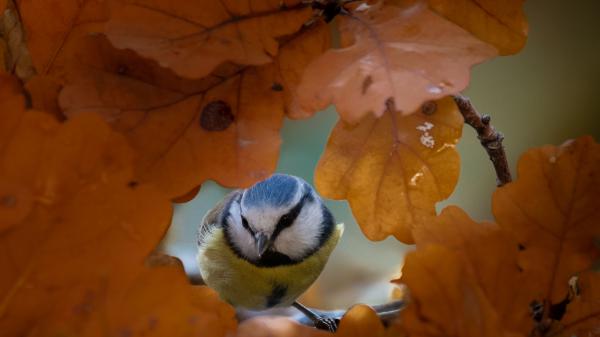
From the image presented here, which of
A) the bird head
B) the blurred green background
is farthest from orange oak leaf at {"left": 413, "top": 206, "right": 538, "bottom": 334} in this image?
the blurred green background

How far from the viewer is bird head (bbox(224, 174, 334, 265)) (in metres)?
0.95

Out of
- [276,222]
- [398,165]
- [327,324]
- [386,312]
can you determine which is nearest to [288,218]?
[276,222]

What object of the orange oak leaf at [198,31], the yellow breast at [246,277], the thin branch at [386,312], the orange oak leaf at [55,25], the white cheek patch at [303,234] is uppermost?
the orange oak leaf at [198,31]

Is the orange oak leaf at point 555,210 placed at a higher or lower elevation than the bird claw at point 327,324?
higher

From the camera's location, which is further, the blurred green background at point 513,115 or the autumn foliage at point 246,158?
the blurred green background at point 513,115

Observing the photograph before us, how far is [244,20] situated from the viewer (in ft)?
1.02

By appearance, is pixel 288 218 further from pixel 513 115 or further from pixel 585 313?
pixel 585 313

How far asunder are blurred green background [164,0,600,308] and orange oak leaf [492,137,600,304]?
0.81 m

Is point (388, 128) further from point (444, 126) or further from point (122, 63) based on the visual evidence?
point (122, 63)

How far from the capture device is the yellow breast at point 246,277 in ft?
3.19

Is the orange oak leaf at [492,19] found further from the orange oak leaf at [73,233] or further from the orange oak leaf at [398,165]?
the orange oak leaf at [73,233]

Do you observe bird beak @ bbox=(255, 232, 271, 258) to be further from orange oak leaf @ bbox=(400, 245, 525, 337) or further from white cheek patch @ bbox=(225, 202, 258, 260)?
orange oak leaf @ bbox=(400, 245, 525, 337)

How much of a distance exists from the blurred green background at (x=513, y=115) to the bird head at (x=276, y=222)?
15 centimetres

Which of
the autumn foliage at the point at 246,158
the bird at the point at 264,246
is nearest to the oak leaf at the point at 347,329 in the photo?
the autumn foliage at the point at 246,158
